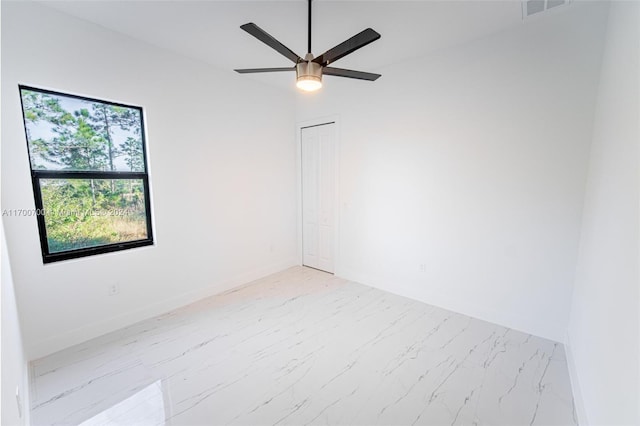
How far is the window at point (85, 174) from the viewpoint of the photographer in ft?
7.28

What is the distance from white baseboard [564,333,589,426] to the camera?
1646mm

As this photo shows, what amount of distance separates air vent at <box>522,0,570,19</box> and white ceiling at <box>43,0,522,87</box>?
0.06 metres

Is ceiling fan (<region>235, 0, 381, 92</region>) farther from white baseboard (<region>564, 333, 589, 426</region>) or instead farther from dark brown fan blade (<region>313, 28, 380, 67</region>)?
white baseboard (<region>564, 333, 589, 426</region>)

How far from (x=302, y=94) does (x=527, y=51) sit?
8.87 feet

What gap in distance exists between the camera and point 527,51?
7.88ft

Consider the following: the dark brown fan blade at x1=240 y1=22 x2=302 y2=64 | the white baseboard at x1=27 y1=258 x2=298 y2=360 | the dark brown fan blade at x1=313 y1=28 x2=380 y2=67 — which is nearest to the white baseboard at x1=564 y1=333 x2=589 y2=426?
the dark brown fan blade at x1=313 y1=28 x2=380 y2=67

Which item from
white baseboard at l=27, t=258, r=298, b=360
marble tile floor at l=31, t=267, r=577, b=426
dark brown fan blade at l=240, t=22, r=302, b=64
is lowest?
marble tile floor at l=31, t=267, r=577, b=426

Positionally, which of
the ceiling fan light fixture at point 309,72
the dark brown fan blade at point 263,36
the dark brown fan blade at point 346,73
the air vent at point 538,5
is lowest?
the ceiling fan light fixture at point 309,72

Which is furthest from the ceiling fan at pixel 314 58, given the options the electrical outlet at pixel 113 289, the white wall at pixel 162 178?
the electrical outlet at pixel 113 289

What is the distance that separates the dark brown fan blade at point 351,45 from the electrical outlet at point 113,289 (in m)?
2.66

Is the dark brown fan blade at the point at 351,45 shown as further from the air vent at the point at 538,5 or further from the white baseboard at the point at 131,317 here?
the white baseboard at the point at 131,317

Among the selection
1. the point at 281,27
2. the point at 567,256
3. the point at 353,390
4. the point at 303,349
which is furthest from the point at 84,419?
the point at 567,256

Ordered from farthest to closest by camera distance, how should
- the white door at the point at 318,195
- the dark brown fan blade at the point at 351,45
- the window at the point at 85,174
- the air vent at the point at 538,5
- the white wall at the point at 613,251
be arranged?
1. the white door at the point at 318,195
2. the window at the point at 85,174
3. the air vent at the point at 538,5
4. the dark brown fan blade at the point at 351,45
5. the white wall at the point at 613,251

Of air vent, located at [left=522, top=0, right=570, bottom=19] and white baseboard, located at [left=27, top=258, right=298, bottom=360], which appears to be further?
white baseboard, located at [left=27, top=258, right=298, bottom=360]
